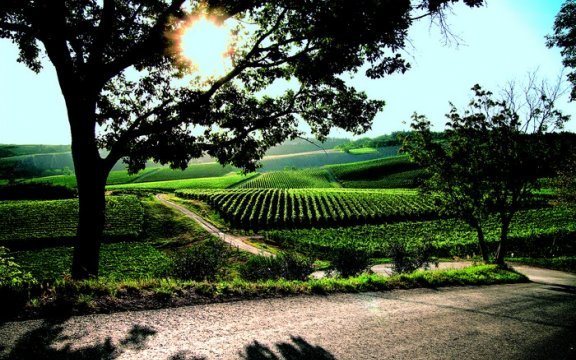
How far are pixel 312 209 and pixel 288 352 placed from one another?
5373 centimetres

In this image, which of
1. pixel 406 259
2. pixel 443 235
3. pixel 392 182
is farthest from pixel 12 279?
pixel 392 182

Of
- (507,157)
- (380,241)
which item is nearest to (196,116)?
(507,157)

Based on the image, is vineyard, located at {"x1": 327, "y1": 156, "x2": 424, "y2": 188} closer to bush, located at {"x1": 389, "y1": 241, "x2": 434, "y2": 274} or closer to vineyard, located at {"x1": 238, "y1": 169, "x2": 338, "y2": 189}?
vineyard, located at {"x1": 238, "y1": 169, "x2": 338, "y2": 189}

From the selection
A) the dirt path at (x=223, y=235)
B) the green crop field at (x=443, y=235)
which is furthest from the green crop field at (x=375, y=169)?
the dirt path at (x=223, y=235)

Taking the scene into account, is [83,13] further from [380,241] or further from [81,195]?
[380,241]

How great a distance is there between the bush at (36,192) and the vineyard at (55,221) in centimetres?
1831

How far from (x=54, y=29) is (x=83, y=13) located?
3.14 m

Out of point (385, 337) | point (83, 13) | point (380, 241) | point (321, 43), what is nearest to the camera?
point (385, 337)

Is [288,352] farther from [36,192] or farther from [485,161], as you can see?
[36,192]

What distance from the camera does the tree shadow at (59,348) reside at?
4461 mm

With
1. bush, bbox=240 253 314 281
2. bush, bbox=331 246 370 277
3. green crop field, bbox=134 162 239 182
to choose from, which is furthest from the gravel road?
green crop field, bbox=134 162 239 182

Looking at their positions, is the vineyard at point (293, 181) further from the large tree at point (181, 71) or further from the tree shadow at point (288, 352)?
the tree shadow at point (288, 352)

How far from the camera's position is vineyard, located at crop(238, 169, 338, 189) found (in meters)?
98.6

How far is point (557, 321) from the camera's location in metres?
8.55
